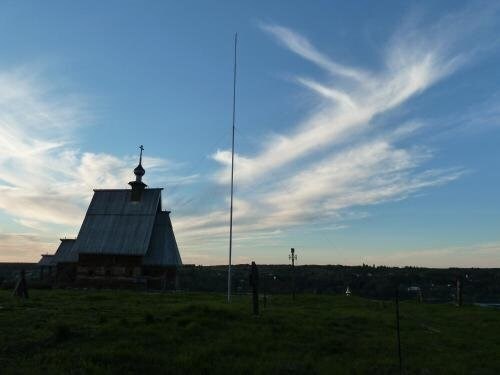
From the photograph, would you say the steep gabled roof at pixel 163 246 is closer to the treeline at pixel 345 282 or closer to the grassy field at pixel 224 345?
the treeline at pixel 345 282

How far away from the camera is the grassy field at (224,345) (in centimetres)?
1188

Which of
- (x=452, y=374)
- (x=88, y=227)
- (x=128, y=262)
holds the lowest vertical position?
(x=452, y=374)

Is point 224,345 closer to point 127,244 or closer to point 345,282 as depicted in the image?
point 127,244

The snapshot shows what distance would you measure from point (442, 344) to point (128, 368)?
37.5 feet

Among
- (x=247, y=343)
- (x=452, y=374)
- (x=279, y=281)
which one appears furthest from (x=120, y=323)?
(x=279, y=281)

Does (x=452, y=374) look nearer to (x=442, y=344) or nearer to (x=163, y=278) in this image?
(x=442, y=344)

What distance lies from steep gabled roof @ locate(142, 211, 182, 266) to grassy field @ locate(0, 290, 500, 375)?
102 ft

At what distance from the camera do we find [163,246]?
53875 millimetres

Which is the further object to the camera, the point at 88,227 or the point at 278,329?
the point at 88,227

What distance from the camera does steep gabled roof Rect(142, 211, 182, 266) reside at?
5281cm

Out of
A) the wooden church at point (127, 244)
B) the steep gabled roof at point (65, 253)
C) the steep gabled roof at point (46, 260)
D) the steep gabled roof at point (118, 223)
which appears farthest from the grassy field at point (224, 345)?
the steep gabled roof at point (46, 260)

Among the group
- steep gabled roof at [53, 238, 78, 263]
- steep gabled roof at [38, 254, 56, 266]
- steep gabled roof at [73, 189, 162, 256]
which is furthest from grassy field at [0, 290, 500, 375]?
steep gabled roof at [38, 254, 56, 266]

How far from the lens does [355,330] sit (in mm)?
19438

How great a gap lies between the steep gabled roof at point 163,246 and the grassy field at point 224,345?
102 feet
